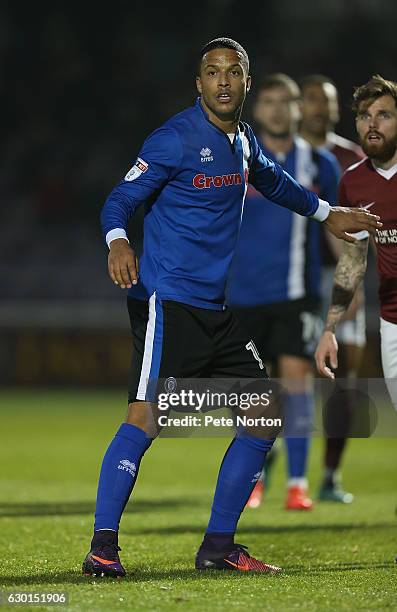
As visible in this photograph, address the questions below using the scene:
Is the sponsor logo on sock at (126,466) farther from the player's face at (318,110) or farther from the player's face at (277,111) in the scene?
the player's face at (318,110)

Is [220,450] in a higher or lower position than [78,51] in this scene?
lower

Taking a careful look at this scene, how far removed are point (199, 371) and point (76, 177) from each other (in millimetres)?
17411

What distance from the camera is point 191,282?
4.98 meters

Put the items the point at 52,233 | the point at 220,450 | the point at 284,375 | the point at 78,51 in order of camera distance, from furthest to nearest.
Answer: the point at 78,51
the point at 52,233
the point at 220,450
the point at 284,375

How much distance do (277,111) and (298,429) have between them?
2069 mm

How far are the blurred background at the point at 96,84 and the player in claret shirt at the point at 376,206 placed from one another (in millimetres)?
13386

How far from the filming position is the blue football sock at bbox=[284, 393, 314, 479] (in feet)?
25.7

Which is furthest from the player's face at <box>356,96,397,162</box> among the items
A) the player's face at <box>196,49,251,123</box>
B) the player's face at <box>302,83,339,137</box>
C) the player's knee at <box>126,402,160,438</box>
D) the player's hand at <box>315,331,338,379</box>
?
the player's face at <box>302,83,339,137</box>

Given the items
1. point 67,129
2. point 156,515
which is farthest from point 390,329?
point 67,129

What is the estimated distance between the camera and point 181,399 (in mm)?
4910

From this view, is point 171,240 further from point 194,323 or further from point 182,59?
point 182,59

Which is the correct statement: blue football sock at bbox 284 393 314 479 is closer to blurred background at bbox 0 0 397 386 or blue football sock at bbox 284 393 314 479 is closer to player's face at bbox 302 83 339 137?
player's face at bbox 302 83 339 137

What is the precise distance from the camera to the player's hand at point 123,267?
4.52m

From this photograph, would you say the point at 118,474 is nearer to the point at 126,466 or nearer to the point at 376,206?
the point at 126,466
